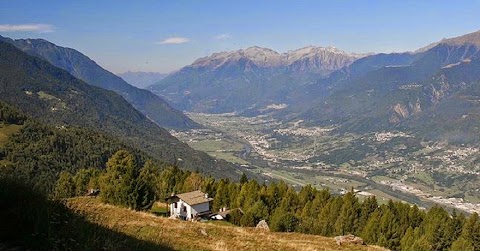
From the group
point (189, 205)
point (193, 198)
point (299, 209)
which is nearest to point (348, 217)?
point (299, 209)

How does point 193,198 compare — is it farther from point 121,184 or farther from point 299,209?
point 299,209

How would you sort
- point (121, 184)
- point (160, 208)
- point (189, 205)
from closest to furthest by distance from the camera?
point (121, 184), point (189, 205), point (160, 208)

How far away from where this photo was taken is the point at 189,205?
241 feet

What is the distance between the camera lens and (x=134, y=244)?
1077 cm

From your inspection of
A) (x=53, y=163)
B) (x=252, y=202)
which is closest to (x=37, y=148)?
(x=53, y=163)

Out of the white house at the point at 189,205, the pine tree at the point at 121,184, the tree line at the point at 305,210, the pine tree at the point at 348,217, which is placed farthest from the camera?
the pine tree at the point at 348,217

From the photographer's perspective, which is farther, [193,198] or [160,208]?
[160,208]

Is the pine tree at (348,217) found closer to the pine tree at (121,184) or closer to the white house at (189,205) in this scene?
the white house at (189,205)

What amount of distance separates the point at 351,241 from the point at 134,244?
1107 inches

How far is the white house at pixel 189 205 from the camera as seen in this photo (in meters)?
73.4

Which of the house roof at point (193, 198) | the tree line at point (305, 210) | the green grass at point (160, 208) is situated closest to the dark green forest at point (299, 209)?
the tree line at point (305, 210)

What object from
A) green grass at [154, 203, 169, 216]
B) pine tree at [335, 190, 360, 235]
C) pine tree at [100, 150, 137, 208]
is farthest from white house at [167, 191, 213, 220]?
pine tree at [335, 190, 360, 235]

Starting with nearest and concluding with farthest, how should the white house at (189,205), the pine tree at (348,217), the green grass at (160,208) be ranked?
the white house at (189,205) < the green grass at (160,208) < the pine tree at (348,217)

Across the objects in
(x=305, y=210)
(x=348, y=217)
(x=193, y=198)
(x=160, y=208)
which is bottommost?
(x=348, y=217)
